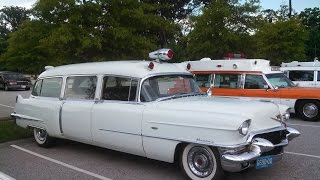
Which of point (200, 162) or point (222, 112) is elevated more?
point (222, 112)

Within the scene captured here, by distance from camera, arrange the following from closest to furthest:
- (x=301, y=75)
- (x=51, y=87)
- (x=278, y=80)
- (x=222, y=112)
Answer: (x=222, y=112), (x=51, y=87), (x=278, y=80), (x=301, y=75)

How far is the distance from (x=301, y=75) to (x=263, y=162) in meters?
11.6

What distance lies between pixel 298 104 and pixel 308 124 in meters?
1.04

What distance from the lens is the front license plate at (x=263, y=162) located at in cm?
576

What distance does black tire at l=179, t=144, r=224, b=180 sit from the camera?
19.0 feet

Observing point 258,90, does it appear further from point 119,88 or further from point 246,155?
point 246,155

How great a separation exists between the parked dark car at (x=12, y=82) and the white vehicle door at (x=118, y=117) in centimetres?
2614

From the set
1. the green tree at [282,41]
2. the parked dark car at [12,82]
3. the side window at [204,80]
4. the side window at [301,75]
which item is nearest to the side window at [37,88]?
the side window at [204,80]

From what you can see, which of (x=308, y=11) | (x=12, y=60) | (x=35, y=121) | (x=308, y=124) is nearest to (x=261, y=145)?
(x=35, y=121)

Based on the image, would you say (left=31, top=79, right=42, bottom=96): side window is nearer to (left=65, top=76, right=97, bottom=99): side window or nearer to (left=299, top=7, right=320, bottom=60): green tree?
(left=65, top=76, right=97, bottom=99): side window

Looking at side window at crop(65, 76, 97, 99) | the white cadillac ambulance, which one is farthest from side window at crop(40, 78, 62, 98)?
side window at crop(65, 76, 97, 99)

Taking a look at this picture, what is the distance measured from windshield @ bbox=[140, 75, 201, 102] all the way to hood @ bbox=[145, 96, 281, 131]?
10.3 inches

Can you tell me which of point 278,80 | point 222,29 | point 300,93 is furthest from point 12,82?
point 300,93

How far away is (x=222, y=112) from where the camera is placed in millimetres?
5801
